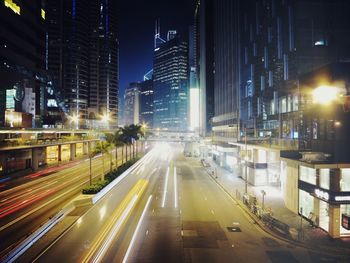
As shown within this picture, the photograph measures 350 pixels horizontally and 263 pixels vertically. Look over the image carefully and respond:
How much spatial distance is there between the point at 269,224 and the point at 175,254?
10594mm

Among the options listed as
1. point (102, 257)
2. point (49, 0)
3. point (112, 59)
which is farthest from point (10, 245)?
point (112, 59)

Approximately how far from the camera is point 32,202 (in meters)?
33.8

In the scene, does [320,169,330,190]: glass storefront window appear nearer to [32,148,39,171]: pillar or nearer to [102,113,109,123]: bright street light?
[32,148,39,171]: pillar

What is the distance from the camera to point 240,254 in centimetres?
2022

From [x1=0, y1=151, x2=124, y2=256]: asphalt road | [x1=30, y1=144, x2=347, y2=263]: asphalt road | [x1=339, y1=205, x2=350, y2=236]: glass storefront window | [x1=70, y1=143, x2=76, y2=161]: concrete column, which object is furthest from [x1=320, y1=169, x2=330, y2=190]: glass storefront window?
[x1=70, y1=143, x2=76, y2=161]: concrete column

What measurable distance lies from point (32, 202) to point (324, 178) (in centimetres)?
3261

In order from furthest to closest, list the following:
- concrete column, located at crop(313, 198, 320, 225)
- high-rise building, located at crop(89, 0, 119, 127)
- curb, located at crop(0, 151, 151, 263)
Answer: high-rise building, located at crop(89, 0, 119, 127), concrete column, located at crop(313, 198, 320, 225), curb, located at crop(0, 151, 151, 263)

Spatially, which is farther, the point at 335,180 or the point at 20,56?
the point at 20,56

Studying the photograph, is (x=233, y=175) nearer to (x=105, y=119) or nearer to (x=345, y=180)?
(x=345, y=180)

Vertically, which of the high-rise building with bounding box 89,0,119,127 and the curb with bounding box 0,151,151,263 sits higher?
the high-rise building with bounding box 89,0,119,127

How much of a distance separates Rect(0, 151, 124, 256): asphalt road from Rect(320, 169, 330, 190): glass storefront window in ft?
86.1

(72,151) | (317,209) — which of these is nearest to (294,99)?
(317,209)

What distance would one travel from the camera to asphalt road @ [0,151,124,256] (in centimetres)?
2423

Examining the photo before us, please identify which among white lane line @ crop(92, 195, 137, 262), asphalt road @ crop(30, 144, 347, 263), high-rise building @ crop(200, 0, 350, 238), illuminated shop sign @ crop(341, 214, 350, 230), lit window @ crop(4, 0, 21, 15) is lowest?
asphalt road @ crop(30, 144, 347, 263)
